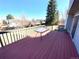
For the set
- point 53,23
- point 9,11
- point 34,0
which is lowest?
point 53,23

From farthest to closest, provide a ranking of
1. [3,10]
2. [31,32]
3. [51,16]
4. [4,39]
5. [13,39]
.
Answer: [3,10]
[51,16]
[31,32]
[13,39]
[4,39]

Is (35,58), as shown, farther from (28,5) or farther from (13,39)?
(28,5)

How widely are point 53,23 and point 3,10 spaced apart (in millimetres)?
24018

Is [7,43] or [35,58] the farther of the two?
[7,43]

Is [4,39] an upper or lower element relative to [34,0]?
lower

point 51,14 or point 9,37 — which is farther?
point 51,14

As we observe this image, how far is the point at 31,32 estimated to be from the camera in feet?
30.7

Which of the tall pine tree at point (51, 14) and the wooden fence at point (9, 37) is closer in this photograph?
the wooden fence at point (9, 37)

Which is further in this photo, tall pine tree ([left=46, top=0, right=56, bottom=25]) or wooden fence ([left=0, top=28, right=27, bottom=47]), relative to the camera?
tall pine tree ([left=46, top=0, right=56, bottom=25])

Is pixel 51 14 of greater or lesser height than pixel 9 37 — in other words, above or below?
above

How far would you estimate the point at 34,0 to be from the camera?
141 ft

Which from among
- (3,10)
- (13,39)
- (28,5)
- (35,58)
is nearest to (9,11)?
(3,10)

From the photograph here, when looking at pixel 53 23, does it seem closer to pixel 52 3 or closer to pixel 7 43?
pixel 52 3

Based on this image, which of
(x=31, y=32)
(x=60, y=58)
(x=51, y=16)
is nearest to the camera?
(x=60, y=58)
